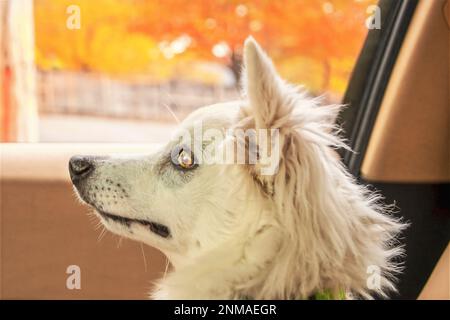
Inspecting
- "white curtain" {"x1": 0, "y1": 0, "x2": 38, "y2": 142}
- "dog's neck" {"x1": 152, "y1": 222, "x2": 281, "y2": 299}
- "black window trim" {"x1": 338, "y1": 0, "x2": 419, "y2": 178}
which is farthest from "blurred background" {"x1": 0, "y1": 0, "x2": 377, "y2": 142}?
"dog's neck" {"x1": 152, "y1": 222, "x2": 281, "y2": 299}

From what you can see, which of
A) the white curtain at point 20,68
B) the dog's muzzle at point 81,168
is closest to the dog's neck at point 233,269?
the dog's muzzle at point 81,168

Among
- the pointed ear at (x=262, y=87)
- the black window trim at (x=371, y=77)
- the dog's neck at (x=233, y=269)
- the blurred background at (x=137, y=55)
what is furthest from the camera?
the blurred background at (x=137, y=55)

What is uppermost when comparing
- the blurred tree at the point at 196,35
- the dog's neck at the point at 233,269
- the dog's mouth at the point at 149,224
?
the blurred tree at the point at 196,35

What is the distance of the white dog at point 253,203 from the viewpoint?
104cm

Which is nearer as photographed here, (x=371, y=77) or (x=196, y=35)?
(x=371, y=77)

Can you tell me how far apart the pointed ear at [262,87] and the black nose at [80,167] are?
457 millimetres

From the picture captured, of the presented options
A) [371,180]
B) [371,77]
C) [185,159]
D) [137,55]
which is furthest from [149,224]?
[137,55]

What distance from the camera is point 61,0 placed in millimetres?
2035

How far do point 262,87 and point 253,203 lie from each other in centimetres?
26

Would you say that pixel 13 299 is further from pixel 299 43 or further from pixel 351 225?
pixel 299 43

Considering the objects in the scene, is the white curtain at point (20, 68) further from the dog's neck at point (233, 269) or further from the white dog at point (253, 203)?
the dog's neck at point (233, 269)

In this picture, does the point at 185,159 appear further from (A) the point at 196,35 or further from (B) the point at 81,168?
(A) the point at 196,35

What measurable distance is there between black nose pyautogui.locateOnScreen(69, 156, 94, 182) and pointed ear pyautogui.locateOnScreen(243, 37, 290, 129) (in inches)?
18.0

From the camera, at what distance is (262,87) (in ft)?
3.21
